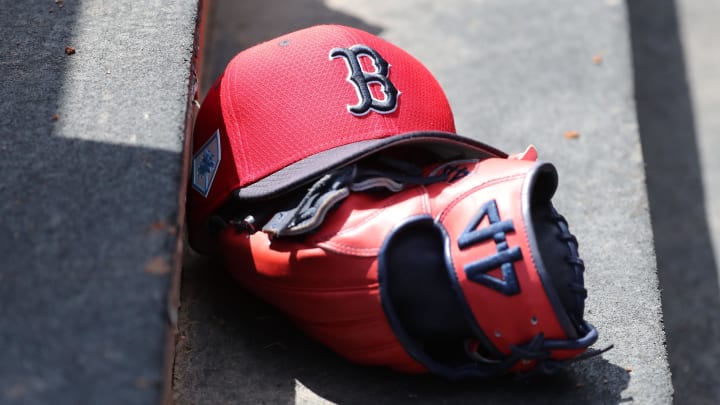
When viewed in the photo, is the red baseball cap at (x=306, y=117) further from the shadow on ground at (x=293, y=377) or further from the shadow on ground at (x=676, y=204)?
the shadow on ground at (x=676, y=204)

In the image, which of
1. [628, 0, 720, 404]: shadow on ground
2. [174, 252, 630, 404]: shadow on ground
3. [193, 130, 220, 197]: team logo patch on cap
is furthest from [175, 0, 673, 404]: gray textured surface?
[628, 0, 720, 404]: shadow on ground

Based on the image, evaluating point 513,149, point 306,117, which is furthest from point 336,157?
point 513,149

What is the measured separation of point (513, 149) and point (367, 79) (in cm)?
74

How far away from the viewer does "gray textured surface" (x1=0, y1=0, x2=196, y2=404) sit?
46.5 inches

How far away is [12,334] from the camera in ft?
3.97

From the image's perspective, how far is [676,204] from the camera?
2889mm

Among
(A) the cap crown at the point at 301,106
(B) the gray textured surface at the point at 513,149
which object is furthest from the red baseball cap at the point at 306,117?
(B) the gray textured surface at the point at 513,149

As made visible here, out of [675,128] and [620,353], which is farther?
[675,128]

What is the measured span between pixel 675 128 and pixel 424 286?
2.05 metres

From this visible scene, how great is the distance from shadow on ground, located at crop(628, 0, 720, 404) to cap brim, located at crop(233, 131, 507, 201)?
1.16m

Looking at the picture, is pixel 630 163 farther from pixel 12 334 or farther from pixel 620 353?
pixel 12 334

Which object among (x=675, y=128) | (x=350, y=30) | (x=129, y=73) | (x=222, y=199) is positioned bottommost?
(x=675, y=128)

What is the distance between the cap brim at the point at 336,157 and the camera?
150 centimetres

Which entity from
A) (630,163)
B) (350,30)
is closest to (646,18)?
(630,163)
